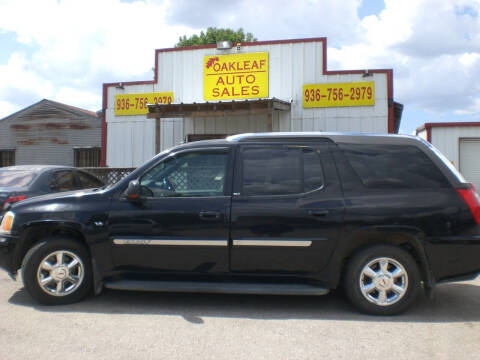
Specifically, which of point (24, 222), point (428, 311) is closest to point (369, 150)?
point (428, 311)

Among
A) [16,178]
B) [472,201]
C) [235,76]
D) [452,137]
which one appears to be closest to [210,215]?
[472,201]

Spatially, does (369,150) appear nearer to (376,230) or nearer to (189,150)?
(376,230)

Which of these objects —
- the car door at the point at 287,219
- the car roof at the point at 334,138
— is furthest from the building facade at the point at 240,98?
the car door at the point at 287,219

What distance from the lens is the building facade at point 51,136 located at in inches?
881

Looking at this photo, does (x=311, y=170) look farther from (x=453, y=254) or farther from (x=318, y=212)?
(x=453, y=254)

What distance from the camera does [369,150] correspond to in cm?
464

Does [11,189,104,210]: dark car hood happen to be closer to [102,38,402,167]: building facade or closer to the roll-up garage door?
[102,38,402,167]: building facade

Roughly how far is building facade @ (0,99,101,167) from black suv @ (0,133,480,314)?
18362 mm

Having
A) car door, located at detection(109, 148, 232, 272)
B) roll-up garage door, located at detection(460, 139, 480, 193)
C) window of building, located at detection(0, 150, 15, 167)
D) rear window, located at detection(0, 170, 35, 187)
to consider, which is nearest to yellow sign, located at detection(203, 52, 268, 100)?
roll-up garage door, located at detection(460, 139, 480, 193)

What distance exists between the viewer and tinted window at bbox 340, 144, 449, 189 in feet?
14.8

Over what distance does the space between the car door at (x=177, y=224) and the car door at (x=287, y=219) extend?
0.16 meters

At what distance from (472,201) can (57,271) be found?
430 cm

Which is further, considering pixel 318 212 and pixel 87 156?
pixel 87 156

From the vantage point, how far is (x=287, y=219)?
442 centimetres
